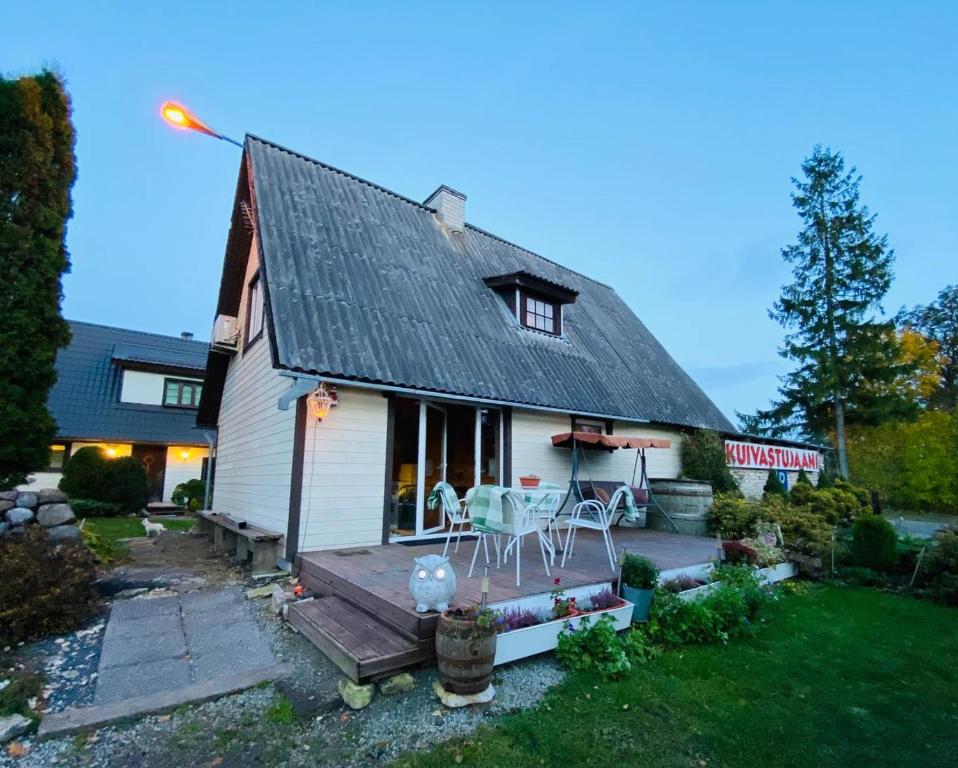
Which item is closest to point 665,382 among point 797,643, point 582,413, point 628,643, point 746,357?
point 582,413

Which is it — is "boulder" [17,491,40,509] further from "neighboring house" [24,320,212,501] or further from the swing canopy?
"neighboring house" [24,320,212,501]

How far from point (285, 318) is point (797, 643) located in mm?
6591

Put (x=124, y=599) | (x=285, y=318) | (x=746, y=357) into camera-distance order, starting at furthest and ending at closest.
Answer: (x=746, y=357) → (x=285, y=318) → (x=124, y=599)

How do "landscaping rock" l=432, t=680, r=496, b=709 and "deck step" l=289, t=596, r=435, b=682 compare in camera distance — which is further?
"deck step" l=289, t=596, r=435, b=682

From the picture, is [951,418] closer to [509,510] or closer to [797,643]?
[797,643]

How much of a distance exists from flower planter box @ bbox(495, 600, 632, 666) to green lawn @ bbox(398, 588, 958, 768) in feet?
1.16

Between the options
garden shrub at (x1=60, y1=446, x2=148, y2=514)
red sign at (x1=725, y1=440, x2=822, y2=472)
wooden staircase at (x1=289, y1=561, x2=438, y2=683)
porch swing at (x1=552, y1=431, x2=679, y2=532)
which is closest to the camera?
wooden staircase at (x1=289, y1=561, x2=438, y2=683)

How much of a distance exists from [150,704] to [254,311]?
23.3ft

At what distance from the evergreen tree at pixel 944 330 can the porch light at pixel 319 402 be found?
27297 millimetres

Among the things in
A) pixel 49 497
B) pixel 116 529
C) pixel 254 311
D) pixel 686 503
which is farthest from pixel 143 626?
pixel 116 529

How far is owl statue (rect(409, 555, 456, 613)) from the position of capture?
361 cm

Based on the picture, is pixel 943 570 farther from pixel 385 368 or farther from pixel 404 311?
pixel 404 311

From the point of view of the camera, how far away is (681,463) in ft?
36.9

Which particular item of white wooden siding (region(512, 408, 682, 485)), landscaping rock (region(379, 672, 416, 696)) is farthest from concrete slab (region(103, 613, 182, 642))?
white wooden siding (region(512, 408, 682, 485))
